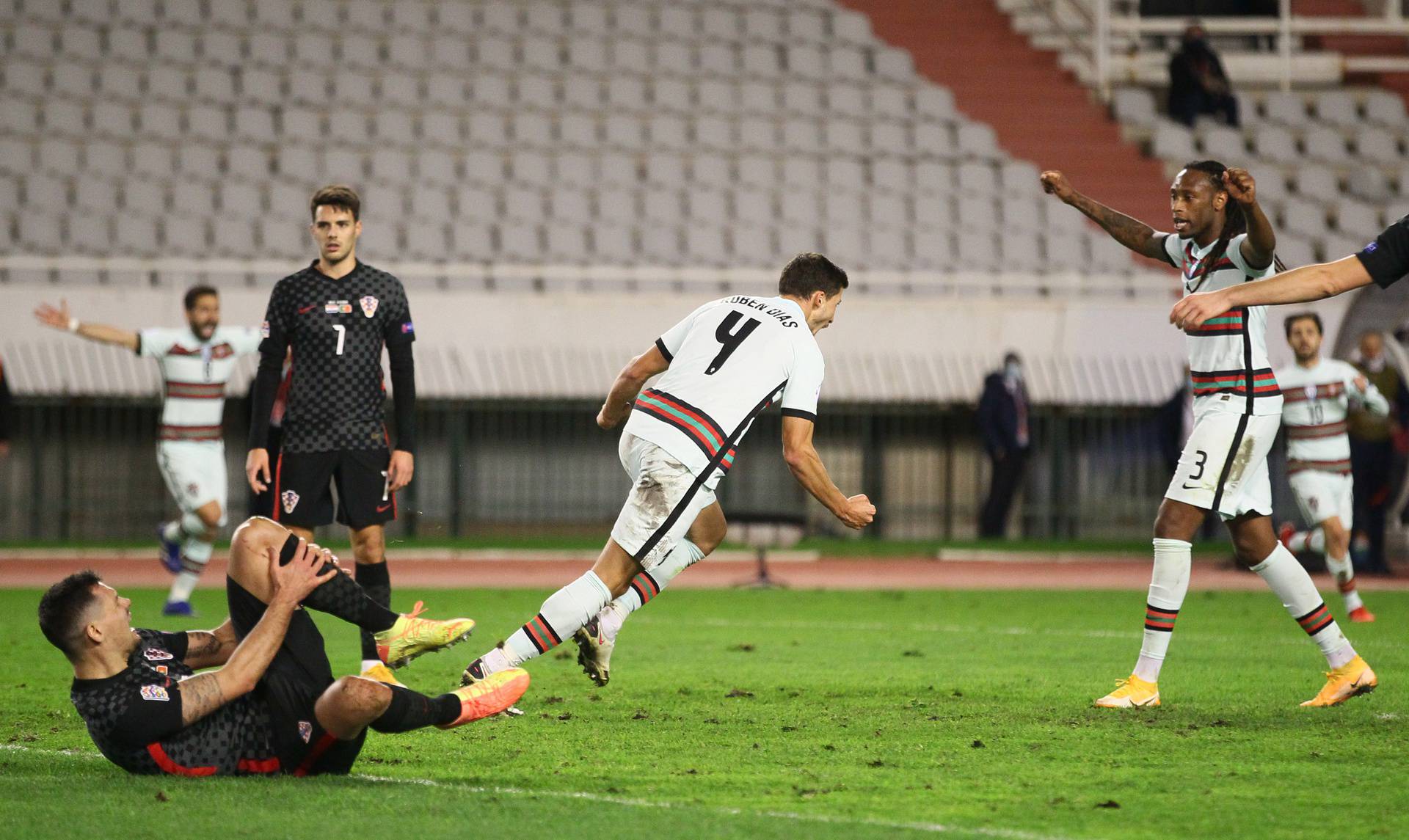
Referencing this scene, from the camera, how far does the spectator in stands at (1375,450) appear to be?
15.0m

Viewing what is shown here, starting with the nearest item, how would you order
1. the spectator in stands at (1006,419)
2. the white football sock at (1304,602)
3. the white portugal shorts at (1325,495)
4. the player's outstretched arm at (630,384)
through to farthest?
1. the player's outstretched arm at (630,384)
2. the white football sock at (1304,602)
3. the white portugal shorts at (1325,495)
4. the spectator in stands at (1006,419)

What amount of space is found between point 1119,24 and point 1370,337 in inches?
467

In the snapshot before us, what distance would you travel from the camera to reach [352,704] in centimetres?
512

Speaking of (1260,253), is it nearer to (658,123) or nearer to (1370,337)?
(1370,337)

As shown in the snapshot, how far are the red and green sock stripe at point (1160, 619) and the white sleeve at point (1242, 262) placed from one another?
1560 millimetres

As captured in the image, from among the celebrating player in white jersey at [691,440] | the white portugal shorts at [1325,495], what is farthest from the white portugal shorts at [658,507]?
the white portugal shorts at [1325,495]

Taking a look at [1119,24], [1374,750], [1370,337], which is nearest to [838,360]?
[1370,337]

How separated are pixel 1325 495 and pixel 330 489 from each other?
7708 millimetres

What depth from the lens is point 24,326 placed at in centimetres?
1892

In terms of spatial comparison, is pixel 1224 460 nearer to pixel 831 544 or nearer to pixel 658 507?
pixel 658 507

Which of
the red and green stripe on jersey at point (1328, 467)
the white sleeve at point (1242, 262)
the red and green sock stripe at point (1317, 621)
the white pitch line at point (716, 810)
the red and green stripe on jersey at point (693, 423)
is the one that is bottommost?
the white pitch line at point (716, 810)

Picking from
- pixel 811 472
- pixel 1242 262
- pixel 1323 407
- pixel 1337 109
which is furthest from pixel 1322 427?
pixel 1337 109

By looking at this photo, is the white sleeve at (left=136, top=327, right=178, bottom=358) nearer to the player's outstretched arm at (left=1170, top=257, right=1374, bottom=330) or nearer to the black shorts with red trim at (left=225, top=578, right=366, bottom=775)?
the black shorts with red trim at (left=225, top=578, right=366, bottom=775)

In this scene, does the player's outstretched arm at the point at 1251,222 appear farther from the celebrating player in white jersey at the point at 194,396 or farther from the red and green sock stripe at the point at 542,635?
the celebrating player in white jersey at the point at 194,396
